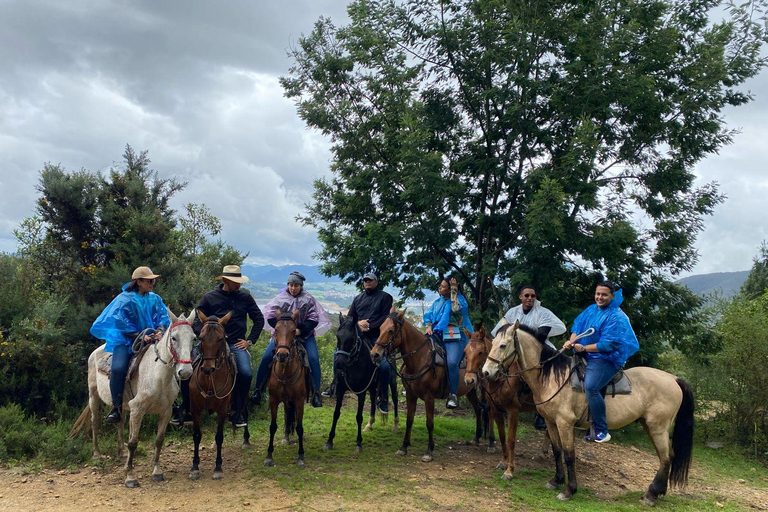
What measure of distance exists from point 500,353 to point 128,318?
5.30 m

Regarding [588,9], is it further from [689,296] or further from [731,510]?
[731,510]

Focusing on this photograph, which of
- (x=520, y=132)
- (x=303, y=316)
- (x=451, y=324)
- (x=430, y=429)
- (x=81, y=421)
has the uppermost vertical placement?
(x=520, y=132)

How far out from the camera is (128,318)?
692 centimetres

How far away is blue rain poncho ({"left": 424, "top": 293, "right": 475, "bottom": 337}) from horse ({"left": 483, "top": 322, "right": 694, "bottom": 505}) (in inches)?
74.5

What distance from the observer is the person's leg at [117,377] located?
6.72 meters

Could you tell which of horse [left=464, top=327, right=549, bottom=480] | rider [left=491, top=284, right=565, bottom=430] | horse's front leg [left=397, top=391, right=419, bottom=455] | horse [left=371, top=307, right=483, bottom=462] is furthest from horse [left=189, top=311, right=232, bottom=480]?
rider [left=491, top=284, right=565, bottom=430]

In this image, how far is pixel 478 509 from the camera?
5.93 metres

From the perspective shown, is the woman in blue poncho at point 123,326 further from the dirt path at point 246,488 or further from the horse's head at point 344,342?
the horse's head at point 344,342

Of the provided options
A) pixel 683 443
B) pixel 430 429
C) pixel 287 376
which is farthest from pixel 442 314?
pixel 683 443

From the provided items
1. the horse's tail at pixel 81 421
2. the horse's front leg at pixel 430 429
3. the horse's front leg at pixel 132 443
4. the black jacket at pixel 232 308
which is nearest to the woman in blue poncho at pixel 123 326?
the horse's front leg at pixel 132 443

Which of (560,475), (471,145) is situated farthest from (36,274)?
(560,475)

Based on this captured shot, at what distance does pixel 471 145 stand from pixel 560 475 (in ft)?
23.8

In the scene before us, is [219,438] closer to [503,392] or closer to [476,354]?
[476,354]

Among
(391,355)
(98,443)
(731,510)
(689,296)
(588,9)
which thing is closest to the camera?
(731,510)
